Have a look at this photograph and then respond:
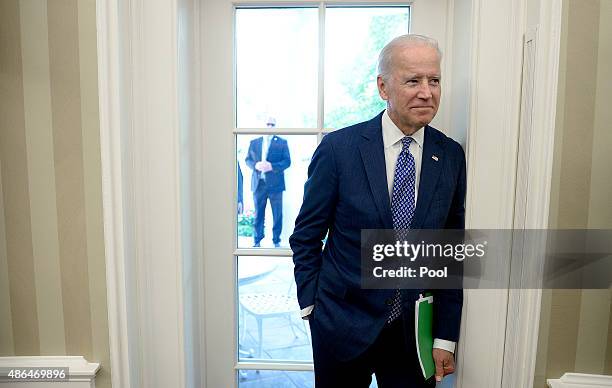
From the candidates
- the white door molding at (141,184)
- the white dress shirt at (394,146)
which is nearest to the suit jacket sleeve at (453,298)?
the white dress shirt at (394,146)

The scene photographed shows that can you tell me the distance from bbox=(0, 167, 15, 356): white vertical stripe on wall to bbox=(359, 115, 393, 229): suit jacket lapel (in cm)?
108

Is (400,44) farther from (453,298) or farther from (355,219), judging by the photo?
(453,298)

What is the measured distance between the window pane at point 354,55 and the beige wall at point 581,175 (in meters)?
0.56

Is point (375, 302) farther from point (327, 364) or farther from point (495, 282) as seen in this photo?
point (495, 282)

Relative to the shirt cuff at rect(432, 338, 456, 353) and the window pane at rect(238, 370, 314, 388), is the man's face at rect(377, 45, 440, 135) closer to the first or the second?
the shirt cuff at rect(432, 338, 456, 353)

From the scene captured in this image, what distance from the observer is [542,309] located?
1.29 meters

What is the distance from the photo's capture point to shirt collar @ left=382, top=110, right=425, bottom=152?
1251 mm

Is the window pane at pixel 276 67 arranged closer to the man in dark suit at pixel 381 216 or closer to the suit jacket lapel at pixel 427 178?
the man in dark suit at pixel 381 216

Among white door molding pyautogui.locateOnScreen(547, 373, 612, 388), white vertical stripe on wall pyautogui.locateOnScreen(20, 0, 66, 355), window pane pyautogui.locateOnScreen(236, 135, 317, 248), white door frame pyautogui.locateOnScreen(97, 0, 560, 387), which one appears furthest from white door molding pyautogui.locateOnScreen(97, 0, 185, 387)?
white door molding pyautogui.locateOnScreen(547, 373, 612, 388)

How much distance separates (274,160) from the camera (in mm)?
1580

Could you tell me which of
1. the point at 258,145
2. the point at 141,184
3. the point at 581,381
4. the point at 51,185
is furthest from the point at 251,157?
the point at 581,381

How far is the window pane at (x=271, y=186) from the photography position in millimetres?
1574

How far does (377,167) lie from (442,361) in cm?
61

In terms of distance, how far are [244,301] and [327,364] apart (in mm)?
473
